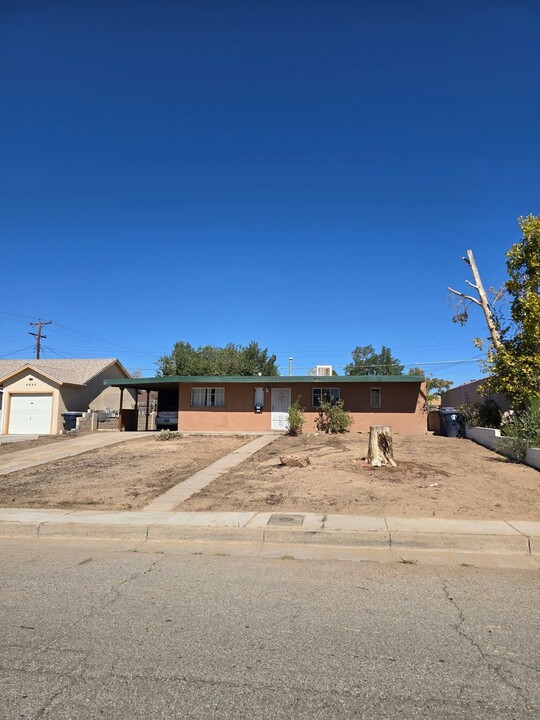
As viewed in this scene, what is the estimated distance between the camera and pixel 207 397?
2628 centimetres

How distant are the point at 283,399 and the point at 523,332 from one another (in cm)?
1252

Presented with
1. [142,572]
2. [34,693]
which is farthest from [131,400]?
[34,693]

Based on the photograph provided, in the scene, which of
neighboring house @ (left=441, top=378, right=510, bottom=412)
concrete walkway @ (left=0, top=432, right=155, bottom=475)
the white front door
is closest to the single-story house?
the white front door

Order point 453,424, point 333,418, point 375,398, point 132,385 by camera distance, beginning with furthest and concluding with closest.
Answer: point 132,385
point 375,398
point 333,418
point 453,424

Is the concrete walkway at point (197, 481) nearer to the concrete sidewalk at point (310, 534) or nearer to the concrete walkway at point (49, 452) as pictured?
the concrete sidewalk at point (310, 534)

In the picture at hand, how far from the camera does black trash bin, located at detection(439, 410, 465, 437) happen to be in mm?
20609

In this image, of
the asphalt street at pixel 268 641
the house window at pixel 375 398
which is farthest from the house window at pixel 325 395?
the asphalt street at pixel 268 641

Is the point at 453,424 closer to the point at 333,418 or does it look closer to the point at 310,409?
the point at 333,418

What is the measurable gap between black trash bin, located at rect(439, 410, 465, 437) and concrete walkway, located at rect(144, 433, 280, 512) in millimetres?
8799

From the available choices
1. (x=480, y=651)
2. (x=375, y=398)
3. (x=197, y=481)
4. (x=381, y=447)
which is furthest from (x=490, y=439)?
(x=480, y=651)

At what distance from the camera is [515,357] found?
1573 centimetres

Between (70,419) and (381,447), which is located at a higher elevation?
(70,419)

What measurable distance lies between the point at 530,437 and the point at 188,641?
10784 millimetres

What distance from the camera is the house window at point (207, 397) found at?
1029 inches
